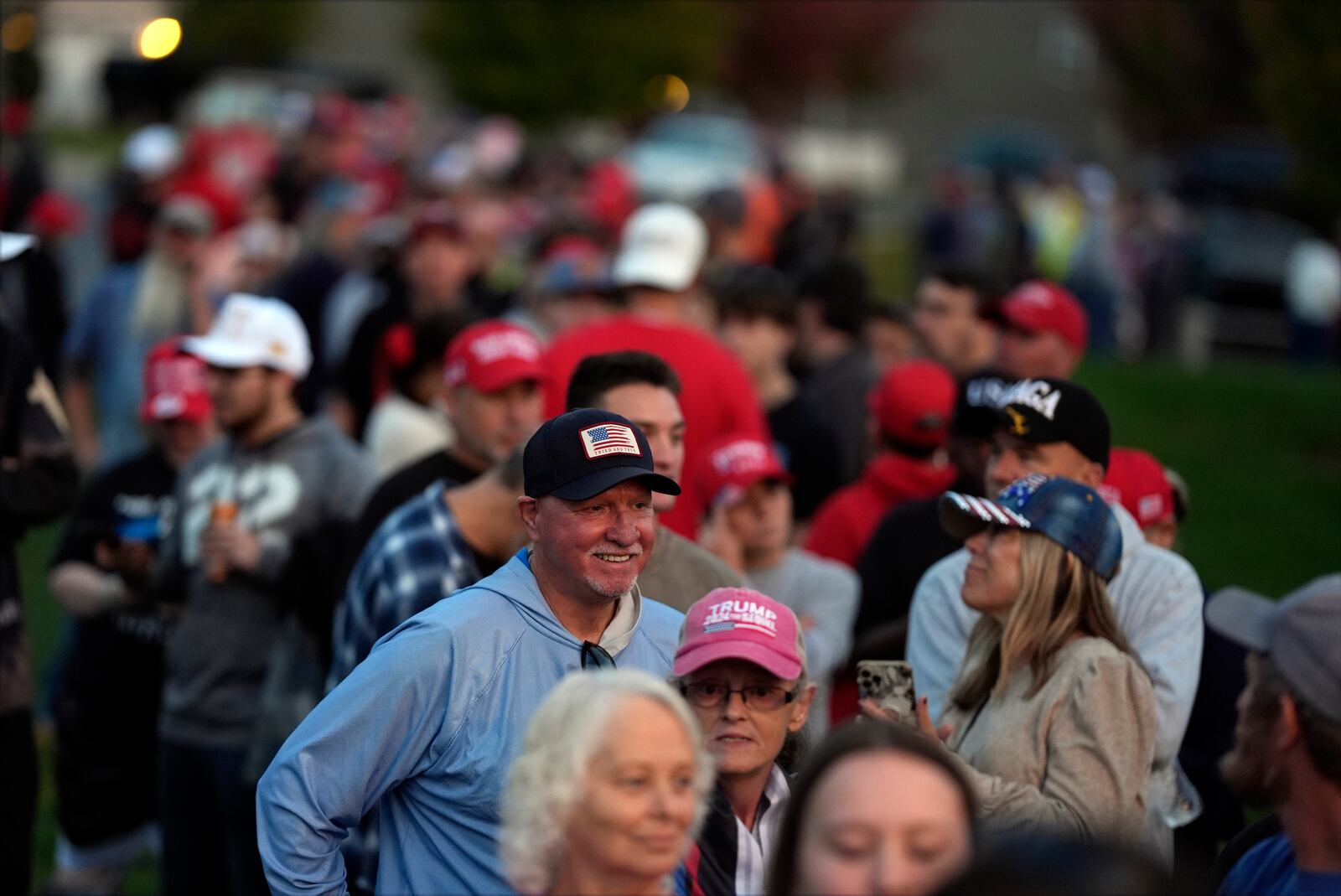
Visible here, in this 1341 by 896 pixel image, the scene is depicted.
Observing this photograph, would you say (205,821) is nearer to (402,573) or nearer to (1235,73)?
(402,573)

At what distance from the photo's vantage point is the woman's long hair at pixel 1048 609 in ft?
14.2

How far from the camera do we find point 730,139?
36.4m

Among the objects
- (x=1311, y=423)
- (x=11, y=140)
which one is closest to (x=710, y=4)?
(x=11, y=140)

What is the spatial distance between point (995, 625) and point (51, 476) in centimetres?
319

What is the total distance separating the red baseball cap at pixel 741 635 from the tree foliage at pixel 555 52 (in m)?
30.5

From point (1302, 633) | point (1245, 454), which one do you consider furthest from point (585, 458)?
point (1245, 454)

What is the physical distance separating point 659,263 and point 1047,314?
1.71m

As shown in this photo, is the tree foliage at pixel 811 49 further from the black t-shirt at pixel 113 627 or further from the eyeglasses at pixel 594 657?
the eyeglasses at pixel 594 657

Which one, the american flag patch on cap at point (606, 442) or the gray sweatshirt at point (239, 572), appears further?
the gray sweatshirt at point (239, 572)

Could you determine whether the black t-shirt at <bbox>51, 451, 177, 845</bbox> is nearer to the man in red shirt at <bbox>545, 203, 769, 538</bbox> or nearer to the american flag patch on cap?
the man in red shirt at <bbox>545, 203, 769, 538</bbox>

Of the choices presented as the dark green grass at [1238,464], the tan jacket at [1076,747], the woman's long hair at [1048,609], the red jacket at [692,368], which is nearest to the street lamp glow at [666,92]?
the dark green grass at [1238,464]

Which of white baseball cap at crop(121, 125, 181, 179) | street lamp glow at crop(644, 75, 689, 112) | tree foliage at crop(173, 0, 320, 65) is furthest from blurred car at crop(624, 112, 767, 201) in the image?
white baseball cap at crop(121, 125, 181, 179)

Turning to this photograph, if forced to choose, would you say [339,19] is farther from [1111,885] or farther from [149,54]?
[1111,885]

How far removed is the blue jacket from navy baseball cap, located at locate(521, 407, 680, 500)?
10.5 inches
